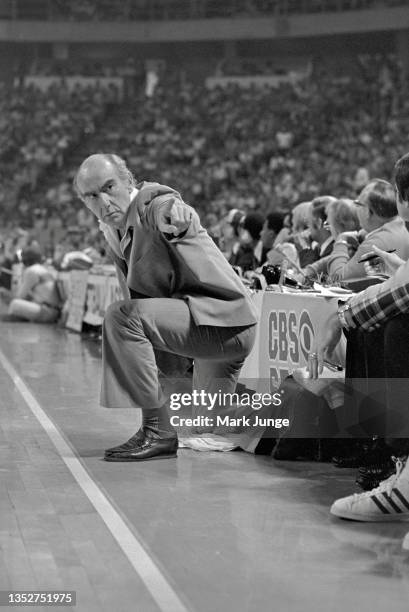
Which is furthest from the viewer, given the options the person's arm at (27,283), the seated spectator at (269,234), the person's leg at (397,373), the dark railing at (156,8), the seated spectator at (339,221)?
the dark railing at (156,8)

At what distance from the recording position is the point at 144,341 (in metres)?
5.20

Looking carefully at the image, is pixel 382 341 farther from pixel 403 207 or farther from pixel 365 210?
pixel 365 210

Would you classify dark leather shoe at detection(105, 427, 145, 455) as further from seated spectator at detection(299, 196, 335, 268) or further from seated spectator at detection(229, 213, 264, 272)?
seated spectator at detection(229, 213, 264, 272)

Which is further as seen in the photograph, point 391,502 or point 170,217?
point 170,217

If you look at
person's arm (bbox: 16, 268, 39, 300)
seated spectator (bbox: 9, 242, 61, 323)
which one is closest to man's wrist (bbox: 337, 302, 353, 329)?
seated spectator (bbox: 9, 242, 61, 323)

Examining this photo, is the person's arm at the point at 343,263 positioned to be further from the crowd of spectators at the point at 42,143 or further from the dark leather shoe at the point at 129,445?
the crowd of spectators at the point at 42,143

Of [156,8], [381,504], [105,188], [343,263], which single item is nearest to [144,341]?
[105,188]

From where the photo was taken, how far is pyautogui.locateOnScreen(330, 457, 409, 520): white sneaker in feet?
13.6

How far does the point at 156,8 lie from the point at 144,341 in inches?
1390

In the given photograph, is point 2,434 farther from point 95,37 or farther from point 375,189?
A: point 95,37

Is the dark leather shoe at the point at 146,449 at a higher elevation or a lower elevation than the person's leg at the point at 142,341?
lower

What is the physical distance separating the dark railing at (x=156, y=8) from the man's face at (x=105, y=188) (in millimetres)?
32125

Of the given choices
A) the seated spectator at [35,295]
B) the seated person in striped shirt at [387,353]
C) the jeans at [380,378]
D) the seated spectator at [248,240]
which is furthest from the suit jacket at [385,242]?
the seated spectator at [35,295]

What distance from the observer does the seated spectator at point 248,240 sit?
9836 millimetres
